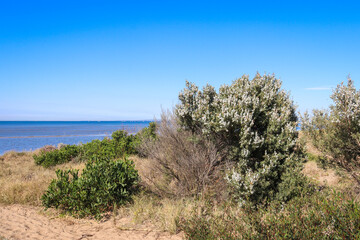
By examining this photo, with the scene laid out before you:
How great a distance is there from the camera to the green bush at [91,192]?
21.8 feet

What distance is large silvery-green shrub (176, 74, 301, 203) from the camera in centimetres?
621

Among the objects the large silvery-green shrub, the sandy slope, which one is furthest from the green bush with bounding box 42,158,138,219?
the large silvery-green shrub

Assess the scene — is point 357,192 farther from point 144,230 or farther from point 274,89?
point 144,230

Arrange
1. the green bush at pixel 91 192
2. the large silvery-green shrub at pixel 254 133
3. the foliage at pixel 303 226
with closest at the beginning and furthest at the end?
the foliage at pixel 303 226
the large silvery-green shrub at pixel 254 133
the green bush at pixel 91 192

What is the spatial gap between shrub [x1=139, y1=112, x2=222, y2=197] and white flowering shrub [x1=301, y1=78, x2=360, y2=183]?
11.2 feet

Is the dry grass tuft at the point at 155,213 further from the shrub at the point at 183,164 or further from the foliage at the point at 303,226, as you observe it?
the foliage at the point at 303,226

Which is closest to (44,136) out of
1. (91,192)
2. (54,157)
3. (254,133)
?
(54,157)

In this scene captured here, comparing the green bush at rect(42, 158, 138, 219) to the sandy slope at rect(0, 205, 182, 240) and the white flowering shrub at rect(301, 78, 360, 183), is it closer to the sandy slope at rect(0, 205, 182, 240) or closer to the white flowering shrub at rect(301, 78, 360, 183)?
the sandy slope at rect(0, 205, 182, 240)

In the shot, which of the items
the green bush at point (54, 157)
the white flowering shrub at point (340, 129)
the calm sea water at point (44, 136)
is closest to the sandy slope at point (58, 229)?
the white flowering shrub at point (340, 129)

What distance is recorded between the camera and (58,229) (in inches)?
235

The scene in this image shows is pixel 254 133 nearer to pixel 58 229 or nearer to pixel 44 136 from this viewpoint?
pixel 58 229

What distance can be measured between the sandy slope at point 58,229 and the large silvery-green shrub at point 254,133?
2387 mm

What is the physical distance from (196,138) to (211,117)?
88 cm

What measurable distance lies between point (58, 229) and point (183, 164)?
3672mm
